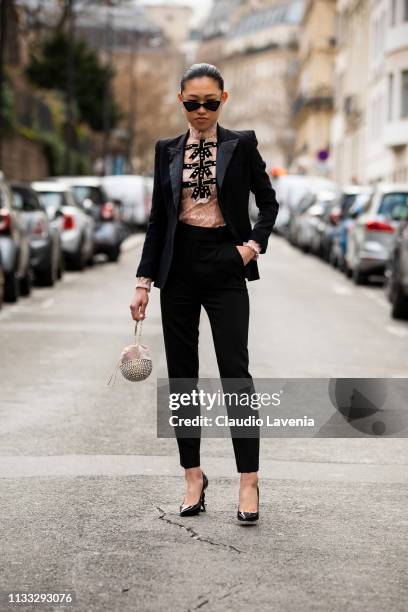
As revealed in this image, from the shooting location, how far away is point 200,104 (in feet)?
21.2

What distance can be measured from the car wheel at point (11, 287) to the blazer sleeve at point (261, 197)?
547 inches

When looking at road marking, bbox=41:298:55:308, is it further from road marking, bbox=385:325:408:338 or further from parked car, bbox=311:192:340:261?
parked car, bbox=311:192:340:261

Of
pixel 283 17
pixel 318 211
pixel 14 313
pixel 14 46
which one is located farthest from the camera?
pixel 283 17

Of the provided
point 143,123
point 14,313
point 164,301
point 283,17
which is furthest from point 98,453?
point 283,17

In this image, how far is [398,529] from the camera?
654 cm

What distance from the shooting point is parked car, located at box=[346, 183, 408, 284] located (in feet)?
83.5

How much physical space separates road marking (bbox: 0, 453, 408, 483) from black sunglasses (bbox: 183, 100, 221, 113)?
6.74ft

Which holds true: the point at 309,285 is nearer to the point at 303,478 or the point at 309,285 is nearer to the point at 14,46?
the point at 303,478

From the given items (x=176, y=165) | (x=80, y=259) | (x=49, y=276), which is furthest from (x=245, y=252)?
(x=80, y=259)

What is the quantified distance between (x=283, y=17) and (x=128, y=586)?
598 feet

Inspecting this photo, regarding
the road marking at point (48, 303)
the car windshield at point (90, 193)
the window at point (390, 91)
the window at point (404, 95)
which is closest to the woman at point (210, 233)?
the road marking at point (48, 303)

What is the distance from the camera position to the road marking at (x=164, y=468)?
309 inches

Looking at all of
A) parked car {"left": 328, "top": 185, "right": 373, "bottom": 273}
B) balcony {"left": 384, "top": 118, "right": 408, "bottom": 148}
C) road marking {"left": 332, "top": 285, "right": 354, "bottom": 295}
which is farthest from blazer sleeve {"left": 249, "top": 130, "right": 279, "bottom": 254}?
balcony {"left": 384, "top": 118, "right": 408, "bottom": 148}

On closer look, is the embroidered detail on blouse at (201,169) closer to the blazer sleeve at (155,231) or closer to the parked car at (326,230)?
the blazer sleeve at (155,231)
